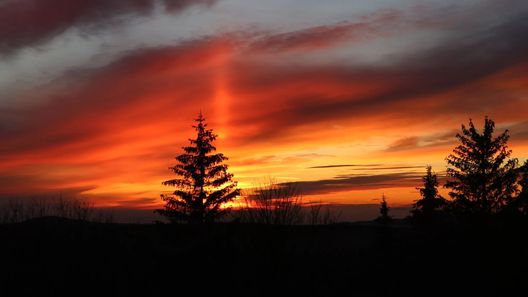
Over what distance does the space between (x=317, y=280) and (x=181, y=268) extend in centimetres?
565

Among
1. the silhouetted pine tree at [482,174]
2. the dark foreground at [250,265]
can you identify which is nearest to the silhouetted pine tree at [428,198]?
the silhouetted pine tree at [482,174]

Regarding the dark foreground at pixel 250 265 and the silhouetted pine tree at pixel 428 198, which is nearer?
the dark foreground at pixel 250 265

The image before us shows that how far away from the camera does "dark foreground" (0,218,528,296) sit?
58.5 ft

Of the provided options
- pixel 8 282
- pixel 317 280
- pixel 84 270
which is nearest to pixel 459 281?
pixel 317 280

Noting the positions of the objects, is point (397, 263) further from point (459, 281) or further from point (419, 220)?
point (419, 220)

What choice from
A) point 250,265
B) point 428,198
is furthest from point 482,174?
point 250,265

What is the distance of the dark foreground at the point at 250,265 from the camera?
1784cm

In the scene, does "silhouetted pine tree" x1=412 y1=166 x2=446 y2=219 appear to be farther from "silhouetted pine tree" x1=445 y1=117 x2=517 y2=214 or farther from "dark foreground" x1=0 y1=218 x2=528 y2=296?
"dark foreground" x1=0 y1=218 x2=528 y2=296

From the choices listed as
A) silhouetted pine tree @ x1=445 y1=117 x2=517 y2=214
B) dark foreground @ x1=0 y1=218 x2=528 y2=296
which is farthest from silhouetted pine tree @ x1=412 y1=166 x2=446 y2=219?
dark foreground @ x1=0 y1=218 x2=528 y2=296

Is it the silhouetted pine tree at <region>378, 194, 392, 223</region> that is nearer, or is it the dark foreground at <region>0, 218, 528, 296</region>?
the dark foreground at <region>0, 218, 528, 296</region>

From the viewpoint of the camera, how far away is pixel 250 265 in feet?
62.8

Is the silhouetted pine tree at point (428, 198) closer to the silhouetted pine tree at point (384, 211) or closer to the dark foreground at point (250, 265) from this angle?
the silhouetted pine tree at point (384, 211)

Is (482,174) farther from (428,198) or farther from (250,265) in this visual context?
(250,265)

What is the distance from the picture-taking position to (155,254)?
67.5 ft
